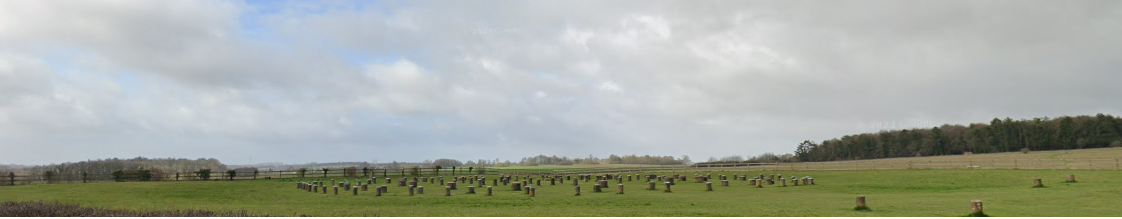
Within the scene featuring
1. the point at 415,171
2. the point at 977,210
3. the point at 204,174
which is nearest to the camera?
the point at 977,210

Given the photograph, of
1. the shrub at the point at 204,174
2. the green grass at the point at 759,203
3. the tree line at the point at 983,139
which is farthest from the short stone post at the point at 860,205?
the tree line at the point at 983,139

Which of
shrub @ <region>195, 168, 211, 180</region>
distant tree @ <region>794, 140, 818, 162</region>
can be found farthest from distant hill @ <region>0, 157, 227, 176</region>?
distant tree @ <region>794, 140, 818, 162</region>

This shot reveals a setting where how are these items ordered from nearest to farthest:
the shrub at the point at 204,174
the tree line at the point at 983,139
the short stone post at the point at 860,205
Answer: the short stone post at the point at 860,205 < the shrub at the point at 204,174 < the tree line at the point at 983,139

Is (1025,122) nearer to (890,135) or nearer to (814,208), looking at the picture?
(890,135)

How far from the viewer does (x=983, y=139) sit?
10369 centimetres

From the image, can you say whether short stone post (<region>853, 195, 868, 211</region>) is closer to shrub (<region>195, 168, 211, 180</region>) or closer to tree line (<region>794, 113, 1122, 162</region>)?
shrub (<region>195, 168, 211, 180</region>)

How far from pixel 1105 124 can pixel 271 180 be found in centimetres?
10938

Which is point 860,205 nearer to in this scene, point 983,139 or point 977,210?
point 977,210

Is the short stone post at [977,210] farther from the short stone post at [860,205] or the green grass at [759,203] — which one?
the short stone post at [860,205]

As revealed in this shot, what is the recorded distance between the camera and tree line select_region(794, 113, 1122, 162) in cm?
9144

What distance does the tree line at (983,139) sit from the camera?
300 feet

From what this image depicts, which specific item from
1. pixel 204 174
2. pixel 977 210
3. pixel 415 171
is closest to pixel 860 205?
pixel 977 210

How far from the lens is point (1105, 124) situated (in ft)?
297

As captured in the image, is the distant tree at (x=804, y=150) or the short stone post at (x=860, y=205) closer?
the short stone post at (x=860, y=205)
